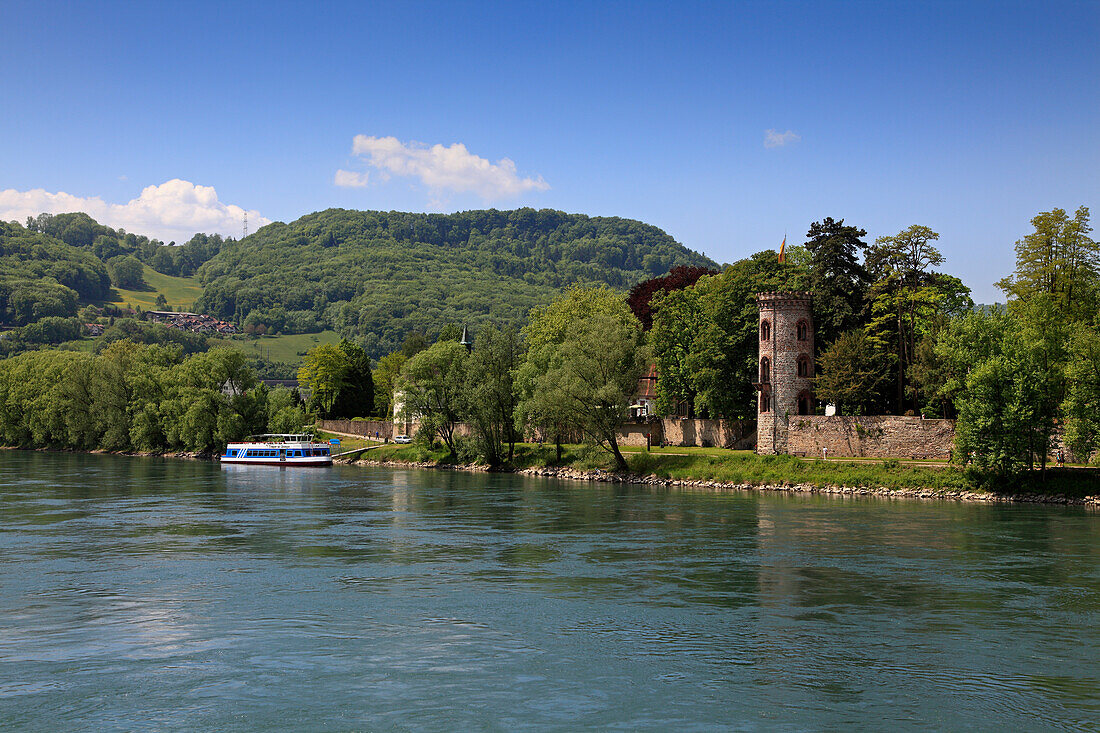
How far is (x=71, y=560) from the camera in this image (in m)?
30.1

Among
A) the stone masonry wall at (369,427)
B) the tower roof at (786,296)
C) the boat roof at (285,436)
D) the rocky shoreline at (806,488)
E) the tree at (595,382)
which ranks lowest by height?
the rocky shoreline at (806,488)

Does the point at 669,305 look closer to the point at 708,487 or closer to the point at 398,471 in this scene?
the point at 708,487

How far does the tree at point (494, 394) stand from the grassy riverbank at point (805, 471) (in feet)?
6.90

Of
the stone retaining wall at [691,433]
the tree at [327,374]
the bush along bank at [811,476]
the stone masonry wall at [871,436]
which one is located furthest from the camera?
the tree at [327,374]

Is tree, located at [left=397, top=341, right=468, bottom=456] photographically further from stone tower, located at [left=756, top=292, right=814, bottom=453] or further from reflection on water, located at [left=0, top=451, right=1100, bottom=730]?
reflection on water, located at [left=0, top=451, right=1100, bottom=730]

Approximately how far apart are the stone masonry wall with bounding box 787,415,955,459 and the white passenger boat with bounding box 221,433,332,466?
4206cm

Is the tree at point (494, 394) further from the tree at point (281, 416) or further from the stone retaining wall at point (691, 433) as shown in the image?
the tree at point (281, 416)

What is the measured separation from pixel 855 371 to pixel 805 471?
7.78 meters

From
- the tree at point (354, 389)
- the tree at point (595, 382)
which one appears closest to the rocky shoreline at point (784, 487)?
the tree at point (595, 382)

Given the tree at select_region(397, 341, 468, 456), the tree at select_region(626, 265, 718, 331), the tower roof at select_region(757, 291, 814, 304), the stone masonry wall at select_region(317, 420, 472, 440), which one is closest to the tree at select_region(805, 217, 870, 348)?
the tower roof at select_region(757, 291, 814, 304)

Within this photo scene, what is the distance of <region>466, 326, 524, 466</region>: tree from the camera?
2840 inches

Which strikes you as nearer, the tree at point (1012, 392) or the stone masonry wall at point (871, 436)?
the tree at point (1012, 392)

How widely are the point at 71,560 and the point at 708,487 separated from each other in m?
36.4

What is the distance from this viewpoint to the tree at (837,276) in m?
62.8
